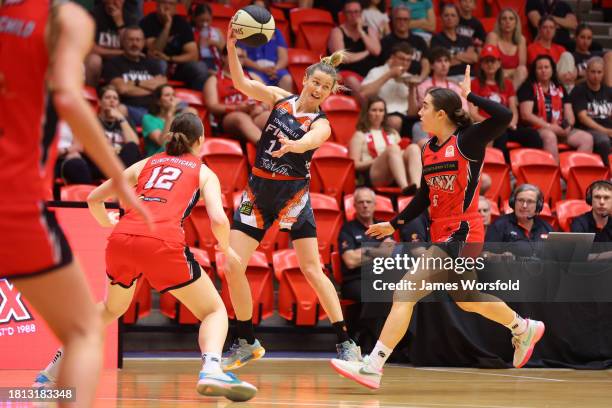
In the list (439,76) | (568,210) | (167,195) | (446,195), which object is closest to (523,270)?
(568,210)

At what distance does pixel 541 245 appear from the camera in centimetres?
875

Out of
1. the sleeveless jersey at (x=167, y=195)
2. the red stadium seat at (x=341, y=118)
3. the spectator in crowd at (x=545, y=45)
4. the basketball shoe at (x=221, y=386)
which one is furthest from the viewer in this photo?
the spectator in crowd at (x=545, y=45)

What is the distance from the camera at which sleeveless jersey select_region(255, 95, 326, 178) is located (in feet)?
22.8

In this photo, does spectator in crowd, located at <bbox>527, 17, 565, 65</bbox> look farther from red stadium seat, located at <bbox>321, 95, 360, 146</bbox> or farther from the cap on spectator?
red stadium seat, located at <bbox>321, 95, 360, 146</bbox>

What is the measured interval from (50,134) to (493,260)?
6.01 m

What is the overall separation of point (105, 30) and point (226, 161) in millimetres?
2339

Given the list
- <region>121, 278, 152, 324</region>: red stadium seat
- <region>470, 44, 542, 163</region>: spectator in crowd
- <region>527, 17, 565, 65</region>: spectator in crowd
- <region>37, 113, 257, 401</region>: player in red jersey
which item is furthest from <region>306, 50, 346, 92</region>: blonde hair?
<region>527, 17, 565, 65</region>: spectator in crowd

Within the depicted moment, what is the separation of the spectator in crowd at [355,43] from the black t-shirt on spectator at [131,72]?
7.90 ft

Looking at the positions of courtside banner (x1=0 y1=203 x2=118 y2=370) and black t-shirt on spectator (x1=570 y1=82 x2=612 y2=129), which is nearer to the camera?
courtside banner (x1=0 y1=203 x2=118 y2=370)

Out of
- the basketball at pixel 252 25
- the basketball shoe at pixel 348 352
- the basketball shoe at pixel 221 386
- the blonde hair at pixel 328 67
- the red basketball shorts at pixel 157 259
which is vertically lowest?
the basketball shoe at pixel 348 352

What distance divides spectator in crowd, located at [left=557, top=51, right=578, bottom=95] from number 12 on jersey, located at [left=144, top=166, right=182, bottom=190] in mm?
8015

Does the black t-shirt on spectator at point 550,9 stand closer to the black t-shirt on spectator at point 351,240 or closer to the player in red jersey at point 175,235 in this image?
the black t-shirt on spectator at point 351,240

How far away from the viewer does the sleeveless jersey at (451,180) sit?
6.58 metres

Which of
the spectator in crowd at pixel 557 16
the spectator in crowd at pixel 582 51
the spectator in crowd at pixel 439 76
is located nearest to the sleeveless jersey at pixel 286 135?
the spectator in crowd at pixel 439 76
